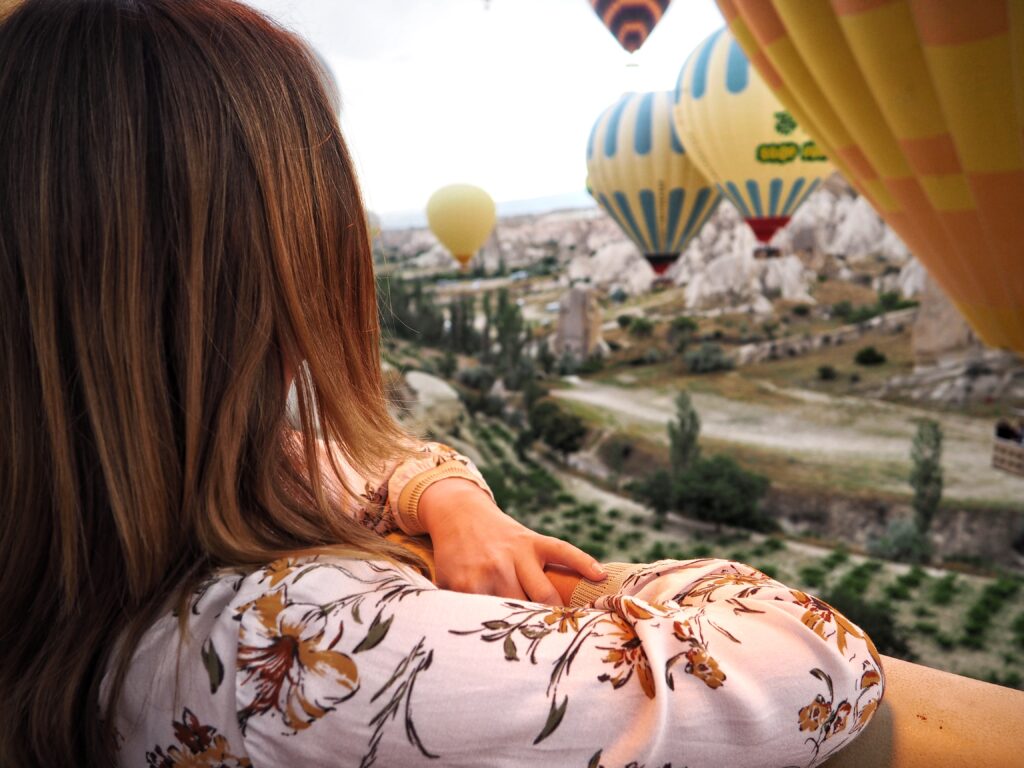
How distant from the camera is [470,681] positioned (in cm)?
27

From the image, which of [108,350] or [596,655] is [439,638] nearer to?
[596,655]

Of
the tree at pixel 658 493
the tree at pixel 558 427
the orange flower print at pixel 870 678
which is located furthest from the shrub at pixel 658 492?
the orange flower print at pixel 870 678

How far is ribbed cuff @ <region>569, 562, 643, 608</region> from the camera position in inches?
14.4

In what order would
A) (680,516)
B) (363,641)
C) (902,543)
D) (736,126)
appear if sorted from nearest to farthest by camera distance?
1. (363,641)
2. (736,126)
3. (902,543)
4. (680,516)

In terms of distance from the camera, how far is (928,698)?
325mm

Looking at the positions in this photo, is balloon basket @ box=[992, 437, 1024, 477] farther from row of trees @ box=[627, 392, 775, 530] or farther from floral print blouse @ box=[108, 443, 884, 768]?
floral print blouse @ box=[108, 443, 884, 768]

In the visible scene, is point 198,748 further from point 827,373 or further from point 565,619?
point 827,373

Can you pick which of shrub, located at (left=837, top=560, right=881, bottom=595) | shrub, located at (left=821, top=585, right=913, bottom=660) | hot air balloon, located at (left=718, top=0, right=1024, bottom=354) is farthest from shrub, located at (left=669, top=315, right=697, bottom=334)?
hot air balloon, located at (left=718, top=0, right=1024, bottom=354)

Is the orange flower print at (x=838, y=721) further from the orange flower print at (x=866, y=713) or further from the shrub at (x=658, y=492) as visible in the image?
the shrub at (x=658, y=492)

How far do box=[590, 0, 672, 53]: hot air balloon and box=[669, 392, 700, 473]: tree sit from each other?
284 centimetres

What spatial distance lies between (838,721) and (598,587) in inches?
4.5

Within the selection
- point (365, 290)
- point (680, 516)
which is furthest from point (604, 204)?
point (365, 290)

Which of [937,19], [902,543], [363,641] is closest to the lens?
[363,641]

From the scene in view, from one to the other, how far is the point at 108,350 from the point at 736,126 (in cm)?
385
